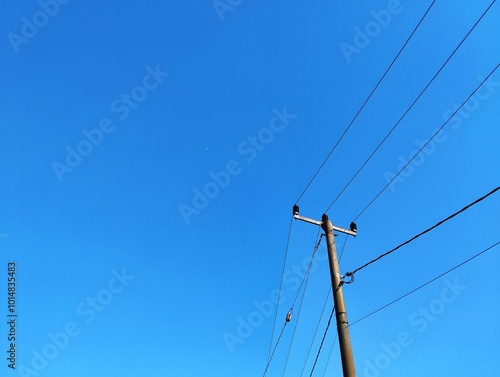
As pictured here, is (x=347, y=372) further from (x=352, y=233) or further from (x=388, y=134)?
(x=388, y=134)

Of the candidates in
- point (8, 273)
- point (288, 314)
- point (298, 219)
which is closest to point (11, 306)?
point (8, 273)

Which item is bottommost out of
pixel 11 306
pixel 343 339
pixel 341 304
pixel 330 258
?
pixel 343 339

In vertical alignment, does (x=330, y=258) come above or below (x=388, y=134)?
below

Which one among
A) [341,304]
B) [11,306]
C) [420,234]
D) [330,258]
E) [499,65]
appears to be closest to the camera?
[499,65]

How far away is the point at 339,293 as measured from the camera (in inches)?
323

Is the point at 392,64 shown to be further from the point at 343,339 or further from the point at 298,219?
the point at 343,339

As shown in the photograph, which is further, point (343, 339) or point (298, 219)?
point (298, 219)

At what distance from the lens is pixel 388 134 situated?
9.13m

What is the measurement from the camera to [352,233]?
1020 centimetres

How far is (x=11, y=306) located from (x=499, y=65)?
17.3 m

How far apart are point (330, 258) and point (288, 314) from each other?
353 centimetres

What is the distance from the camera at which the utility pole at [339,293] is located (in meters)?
7.28

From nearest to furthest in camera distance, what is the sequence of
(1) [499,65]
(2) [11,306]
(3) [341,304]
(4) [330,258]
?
(1) [499,65] < (3) [341,304] < (4) [330,258] < (2) [11,306]

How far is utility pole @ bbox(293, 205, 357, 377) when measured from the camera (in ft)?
23.9
